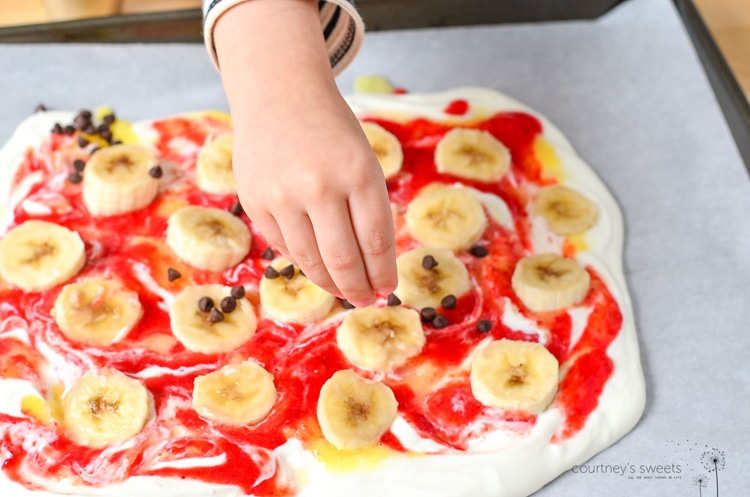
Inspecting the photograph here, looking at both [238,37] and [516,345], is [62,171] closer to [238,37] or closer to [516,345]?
[238,37]

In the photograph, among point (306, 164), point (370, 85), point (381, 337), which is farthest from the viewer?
point (370, 85)

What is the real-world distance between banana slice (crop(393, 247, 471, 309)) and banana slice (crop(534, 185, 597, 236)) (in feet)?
1.01

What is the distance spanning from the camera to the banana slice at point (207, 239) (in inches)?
78.8

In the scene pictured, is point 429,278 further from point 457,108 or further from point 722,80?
point 722,80

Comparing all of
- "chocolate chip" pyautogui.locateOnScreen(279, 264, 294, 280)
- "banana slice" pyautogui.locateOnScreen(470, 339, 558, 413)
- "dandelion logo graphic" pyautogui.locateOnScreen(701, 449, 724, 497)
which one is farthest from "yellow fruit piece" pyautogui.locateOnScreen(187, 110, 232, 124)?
"dandelion logo graphic" pyautogui.locateOnScreen(701, 449, 724, 497)

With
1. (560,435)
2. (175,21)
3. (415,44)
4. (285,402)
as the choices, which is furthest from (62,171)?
(560,435)

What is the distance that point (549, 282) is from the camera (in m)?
1.98

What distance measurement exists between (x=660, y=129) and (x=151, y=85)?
1566mm

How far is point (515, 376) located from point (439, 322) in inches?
8.6

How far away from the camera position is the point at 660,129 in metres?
2.43

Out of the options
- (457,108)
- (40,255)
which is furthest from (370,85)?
(40,255)

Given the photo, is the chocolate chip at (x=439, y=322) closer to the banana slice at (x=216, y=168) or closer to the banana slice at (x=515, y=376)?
the banana slice at (x=515, y=376)

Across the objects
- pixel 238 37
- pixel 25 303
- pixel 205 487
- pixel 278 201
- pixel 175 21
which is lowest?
pixel 205 487

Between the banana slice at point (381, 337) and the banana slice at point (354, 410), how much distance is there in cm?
5
